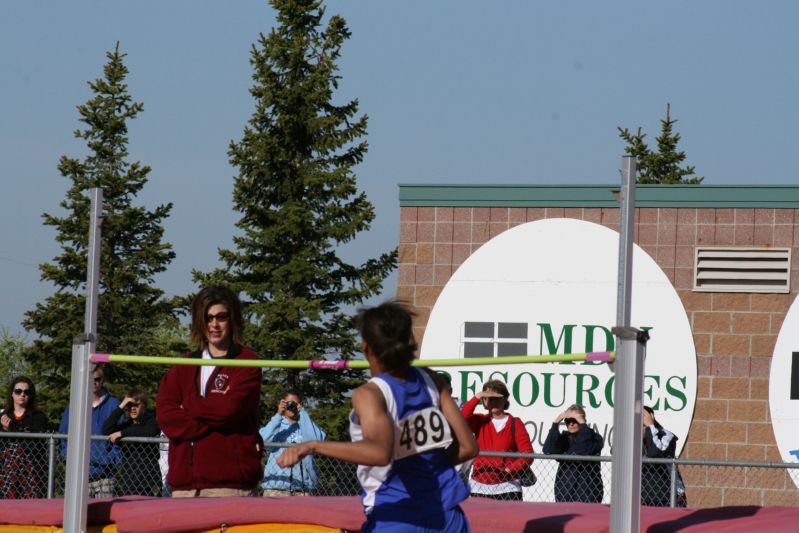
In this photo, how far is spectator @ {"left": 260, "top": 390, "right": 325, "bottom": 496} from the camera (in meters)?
11.7

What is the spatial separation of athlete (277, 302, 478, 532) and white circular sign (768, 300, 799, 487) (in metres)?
10.7

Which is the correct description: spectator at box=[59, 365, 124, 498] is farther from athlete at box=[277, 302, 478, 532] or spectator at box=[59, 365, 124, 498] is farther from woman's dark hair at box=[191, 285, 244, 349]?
athlete at box=[277, 302, 478, 532]

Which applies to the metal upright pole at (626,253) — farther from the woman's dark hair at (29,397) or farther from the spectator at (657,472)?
the woman's dark hair at (29,397)

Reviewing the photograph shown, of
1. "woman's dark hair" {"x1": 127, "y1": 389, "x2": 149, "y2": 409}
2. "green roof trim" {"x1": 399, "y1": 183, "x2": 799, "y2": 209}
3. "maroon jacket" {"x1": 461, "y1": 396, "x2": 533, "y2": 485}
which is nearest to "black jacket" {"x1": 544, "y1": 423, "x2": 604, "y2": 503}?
"maroon jacket" {"x1": 461, "y1": 396, "x2": 533, "y2": 485}

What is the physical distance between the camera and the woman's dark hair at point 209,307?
22.9 ft

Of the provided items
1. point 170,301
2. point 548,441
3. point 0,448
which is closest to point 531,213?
point 548,441

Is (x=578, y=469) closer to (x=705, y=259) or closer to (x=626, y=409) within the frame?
(x=705, y=259)

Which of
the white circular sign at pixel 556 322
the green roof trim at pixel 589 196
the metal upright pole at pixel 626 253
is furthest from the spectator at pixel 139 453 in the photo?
the metal upright pole at pixel 626 253

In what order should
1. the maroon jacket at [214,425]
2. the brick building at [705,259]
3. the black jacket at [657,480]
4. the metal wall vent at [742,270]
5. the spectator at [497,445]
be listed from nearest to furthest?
the maroon jacket at [214,425]
the spectator at [497,445]
the black jacket at [657,480]
the brick building at [705,259]
the metal wall vent at [742,270]

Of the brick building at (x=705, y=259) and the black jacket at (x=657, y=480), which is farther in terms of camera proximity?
the brick building at (x=705, y=259)

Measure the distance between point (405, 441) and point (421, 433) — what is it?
0.23 ft

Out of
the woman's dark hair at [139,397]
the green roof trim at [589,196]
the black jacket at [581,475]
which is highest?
the green roof trim at [589,196]

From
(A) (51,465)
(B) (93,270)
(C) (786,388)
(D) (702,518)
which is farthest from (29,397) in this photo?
(C) (786,388)

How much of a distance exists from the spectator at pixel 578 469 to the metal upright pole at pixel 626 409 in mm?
5591
